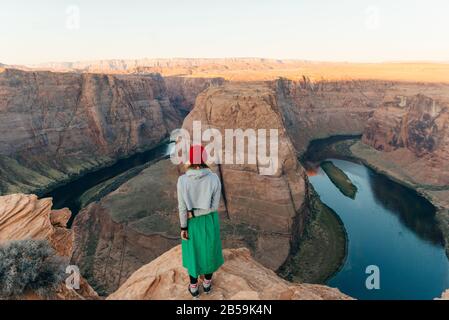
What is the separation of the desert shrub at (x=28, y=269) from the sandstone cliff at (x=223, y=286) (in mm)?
1673

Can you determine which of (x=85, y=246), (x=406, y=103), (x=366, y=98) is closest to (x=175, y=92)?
(x=366, y=98)

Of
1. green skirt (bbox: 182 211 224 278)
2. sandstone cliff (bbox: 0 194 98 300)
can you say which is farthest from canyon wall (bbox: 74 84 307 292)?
green skirt (bbox: 182 211 224 278)

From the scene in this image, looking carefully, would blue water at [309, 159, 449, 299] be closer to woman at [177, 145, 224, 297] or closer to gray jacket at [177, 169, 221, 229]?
woman at [177, 145, 224, 297]

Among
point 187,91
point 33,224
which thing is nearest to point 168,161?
point 33,224

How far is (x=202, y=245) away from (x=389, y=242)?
43.0 metres

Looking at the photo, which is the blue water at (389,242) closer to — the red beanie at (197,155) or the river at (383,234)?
the river at (383,234)

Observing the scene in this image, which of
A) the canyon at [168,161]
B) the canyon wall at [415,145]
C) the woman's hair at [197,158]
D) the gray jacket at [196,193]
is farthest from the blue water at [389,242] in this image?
the woman's hair at [197,158]

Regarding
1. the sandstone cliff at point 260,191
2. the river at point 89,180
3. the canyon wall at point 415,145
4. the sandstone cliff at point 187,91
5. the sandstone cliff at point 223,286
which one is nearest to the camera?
the sandstone cliff at point 223,286

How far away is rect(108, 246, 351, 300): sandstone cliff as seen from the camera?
7.73m

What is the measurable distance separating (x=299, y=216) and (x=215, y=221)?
34.2 metres

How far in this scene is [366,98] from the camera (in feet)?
403

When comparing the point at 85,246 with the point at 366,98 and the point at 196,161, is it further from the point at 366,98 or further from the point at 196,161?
the point at 366,98

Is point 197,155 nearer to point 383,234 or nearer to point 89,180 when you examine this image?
point 383,234

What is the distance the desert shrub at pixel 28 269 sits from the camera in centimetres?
763
